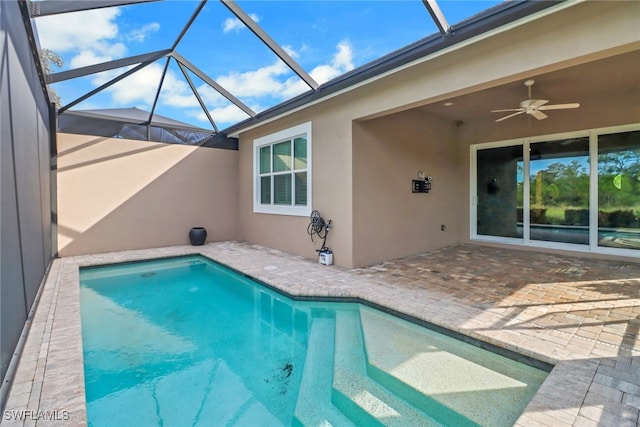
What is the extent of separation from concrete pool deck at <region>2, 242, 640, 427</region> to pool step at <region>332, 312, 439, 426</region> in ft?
2.45

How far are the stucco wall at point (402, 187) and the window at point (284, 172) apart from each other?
Answer: 132 centimetres

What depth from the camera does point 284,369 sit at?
2.89m

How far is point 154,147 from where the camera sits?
27.1 ft

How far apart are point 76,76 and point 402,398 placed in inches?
279

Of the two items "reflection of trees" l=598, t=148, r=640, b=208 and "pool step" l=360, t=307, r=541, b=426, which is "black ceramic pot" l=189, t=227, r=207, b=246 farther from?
"reflection of trees" l=598, t=148, r=640, b=208

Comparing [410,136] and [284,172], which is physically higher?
[410,136]

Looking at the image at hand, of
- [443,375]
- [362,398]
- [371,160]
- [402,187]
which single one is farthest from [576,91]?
[362,398]

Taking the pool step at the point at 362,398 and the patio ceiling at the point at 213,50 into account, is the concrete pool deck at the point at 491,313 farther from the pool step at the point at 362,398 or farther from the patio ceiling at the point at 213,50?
the patio ceiling at the point at 213,50

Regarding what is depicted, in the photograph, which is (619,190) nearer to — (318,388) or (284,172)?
(284,172)

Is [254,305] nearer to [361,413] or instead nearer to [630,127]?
[361,413]

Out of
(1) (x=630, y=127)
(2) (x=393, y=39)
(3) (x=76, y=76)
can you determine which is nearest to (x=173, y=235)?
(3) (x=76, y=76)
